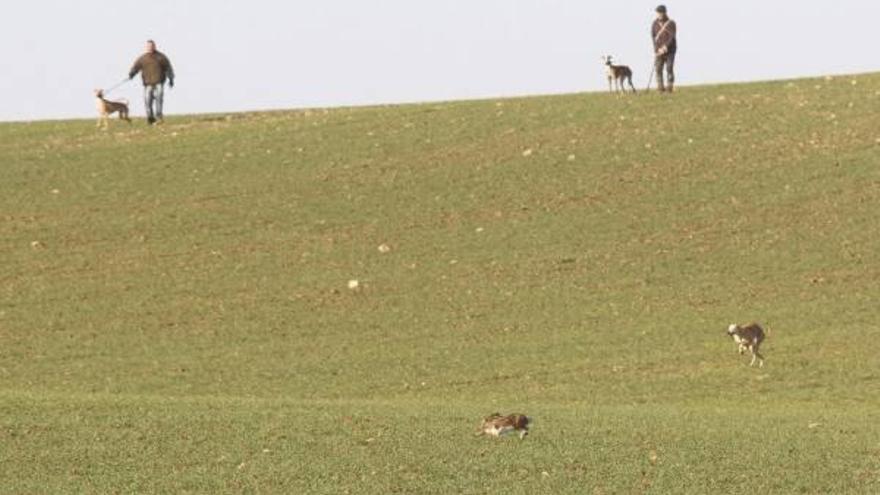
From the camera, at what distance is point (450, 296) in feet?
112

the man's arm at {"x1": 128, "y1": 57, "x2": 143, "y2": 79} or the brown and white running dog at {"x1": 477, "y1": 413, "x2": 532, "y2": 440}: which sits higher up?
the man's arm at {"x1": 128, "y1": 57, "x2": 143, "y2": 79}

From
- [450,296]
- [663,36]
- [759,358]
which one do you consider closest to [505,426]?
[759,358]

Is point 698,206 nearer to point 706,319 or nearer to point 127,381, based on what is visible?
point 706,319

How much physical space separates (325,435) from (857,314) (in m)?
14.1

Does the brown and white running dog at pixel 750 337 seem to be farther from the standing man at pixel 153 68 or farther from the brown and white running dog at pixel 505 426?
the standing man at pixel 153 68

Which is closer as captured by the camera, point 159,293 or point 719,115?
point 159,293

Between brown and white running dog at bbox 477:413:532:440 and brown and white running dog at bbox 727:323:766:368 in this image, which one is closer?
brown and white running dog at bbox 477:413:532:440

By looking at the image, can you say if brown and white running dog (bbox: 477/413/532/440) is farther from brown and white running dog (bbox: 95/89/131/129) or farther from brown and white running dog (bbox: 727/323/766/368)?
brown and white running dog (bbox: 95/89/131/129)

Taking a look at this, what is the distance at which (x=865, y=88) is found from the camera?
47594 mm

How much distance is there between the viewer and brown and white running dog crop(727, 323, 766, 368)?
2839cm

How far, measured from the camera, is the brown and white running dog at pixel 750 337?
2839 centimetres

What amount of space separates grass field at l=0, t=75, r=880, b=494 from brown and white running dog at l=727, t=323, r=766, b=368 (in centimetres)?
23

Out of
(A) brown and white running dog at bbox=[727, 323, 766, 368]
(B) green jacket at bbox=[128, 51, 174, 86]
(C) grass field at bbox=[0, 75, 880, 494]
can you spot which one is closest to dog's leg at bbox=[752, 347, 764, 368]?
(A) brown and white running dog at bbox=[727, 323, 766, 368]

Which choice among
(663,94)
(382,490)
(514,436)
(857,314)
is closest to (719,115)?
(663,94)
